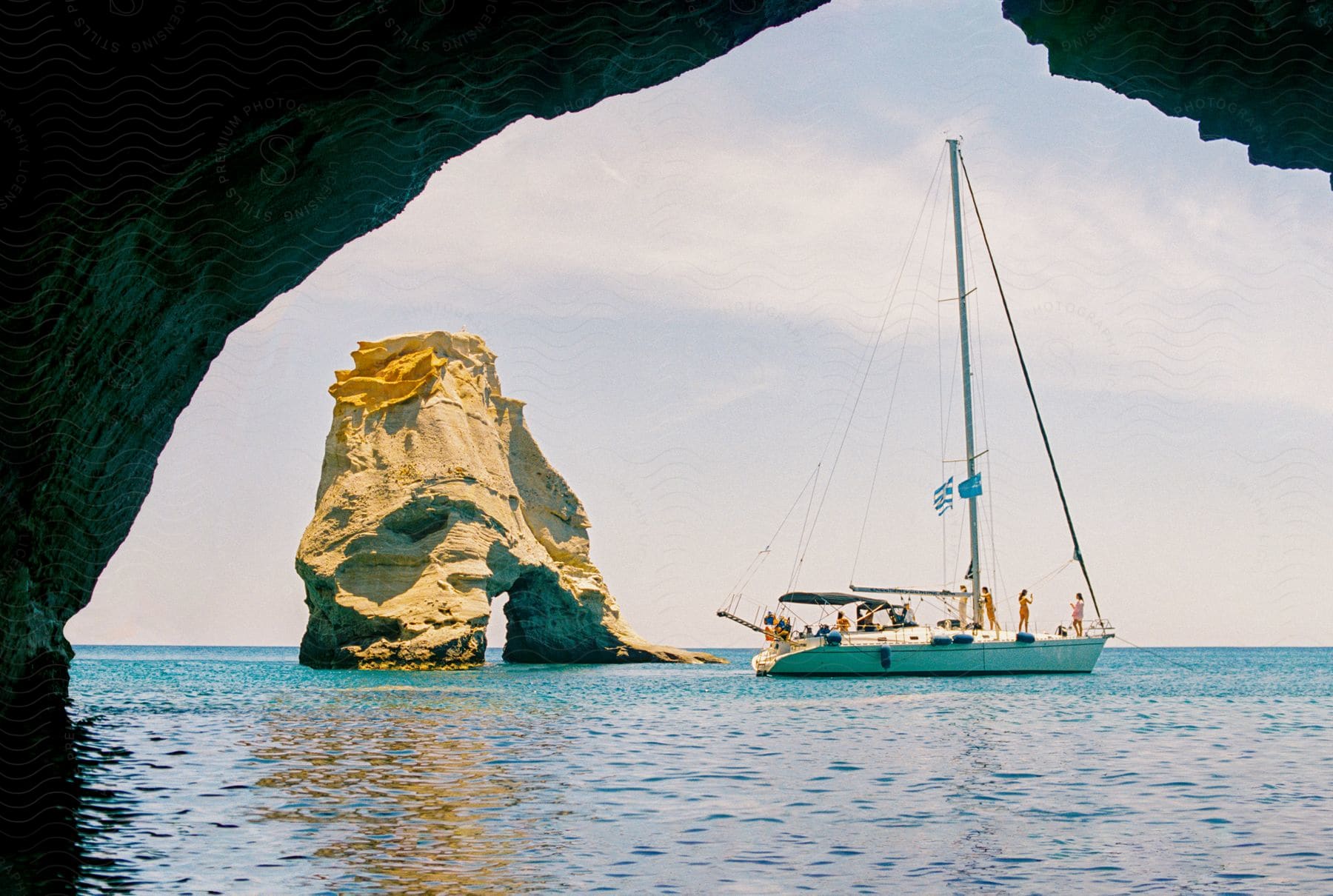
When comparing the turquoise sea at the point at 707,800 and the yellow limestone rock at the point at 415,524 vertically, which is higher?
the yellow limestone rock at the point at 415,524

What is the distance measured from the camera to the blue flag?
3111 cm

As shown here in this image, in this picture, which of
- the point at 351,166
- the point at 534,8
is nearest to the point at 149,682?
the point at 351,166

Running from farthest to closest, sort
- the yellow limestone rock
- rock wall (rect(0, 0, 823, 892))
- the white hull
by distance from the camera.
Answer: the yellow limestone rock → the white hull → rock wall (rect(0, 0, 823, 892))

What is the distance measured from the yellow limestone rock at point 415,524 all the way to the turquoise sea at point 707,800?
61.4 ft

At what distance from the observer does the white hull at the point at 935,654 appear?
30141 mm

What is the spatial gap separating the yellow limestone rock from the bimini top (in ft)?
43.3

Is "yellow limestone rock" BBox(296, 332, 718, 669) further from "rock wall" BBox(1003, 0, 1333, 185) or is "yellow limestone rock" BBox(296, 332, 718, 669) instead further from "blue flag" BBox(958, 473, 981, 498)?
"rock wall" BBox(1003, 0, 1333, 185)

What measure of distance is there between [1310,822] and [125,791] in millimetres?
10942

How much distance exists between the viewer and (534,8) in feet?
23.0

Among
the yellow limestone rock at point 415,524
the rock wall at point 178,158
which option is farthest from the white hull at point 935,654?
the rock wall at point 178,158

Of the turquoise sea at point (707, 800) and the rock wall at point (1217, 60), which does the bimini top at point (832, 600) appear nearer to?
the turquoise sea at point (707, 800)

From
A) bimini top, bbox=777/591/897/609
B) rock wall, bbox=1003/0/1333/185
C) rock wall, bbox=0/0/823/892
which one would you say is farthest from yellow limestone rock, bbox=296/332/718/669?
rock wall, bbox=1003/0/1333/185

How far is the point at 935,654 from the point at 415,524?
2197 cm

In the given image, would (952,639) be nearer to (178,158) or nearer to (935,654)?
(935,654)
